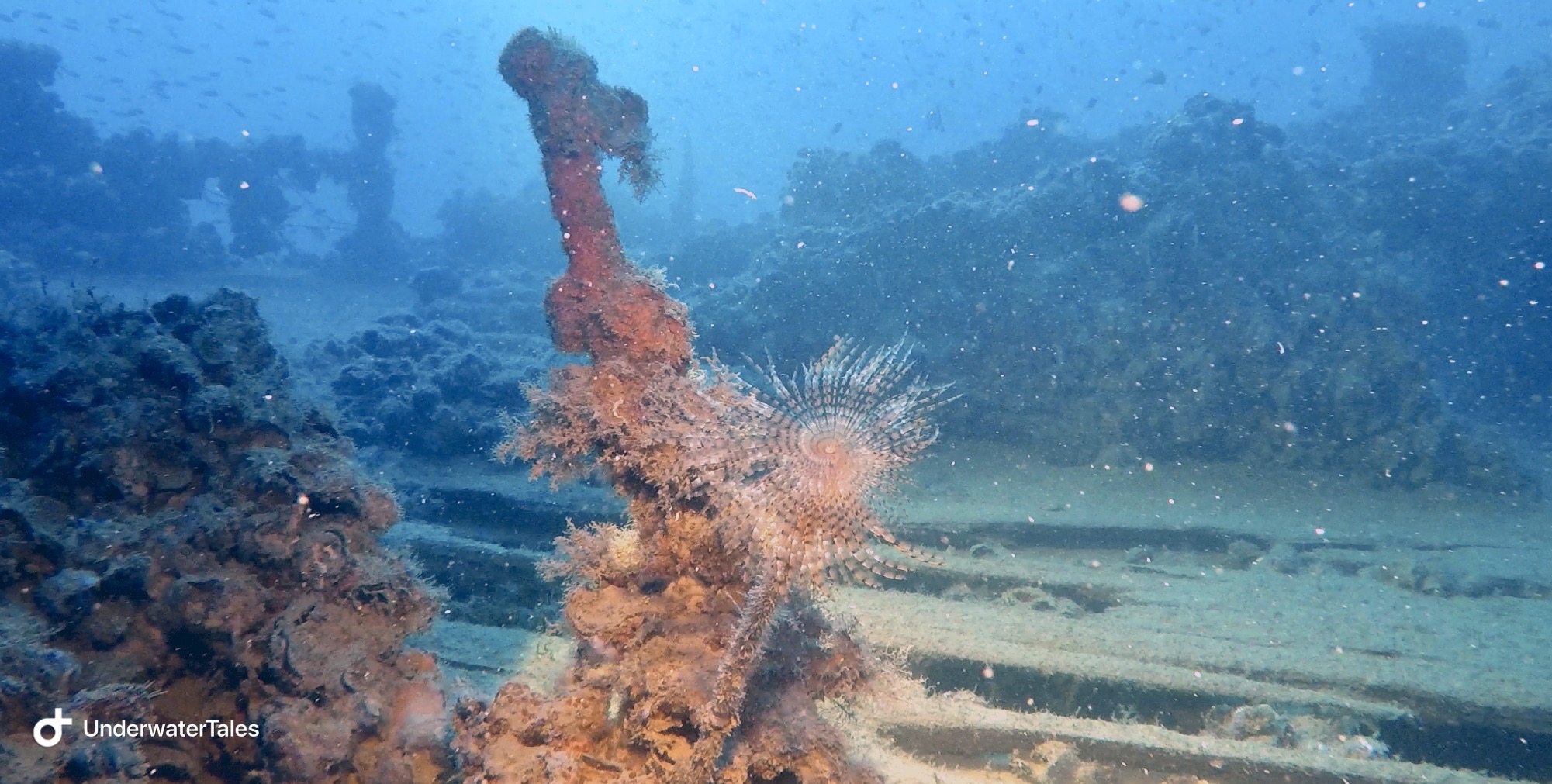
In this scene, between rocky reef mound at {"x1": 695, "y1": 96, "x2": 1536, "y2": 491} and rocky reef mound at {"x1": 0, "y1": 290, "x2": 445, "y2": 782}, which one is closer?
rocky reef mound at {"x1": 0, "y1": 290, "x2": 445, "y2": 782}

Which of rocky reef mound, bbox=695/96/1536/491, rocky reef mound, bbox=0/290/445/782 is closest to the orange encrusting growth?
rocky reef mound, bbox=0/290/445/782

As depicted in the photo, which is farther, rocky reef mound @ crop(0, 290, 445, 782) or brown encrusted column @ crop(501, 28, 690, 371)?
brown encrusted column @ crop(501, 28, 690, 371)

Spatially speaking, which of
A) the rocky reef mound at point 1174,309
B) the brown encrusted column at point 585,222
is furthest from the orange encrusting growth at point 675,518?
the rocky reef mound at point 1174,309

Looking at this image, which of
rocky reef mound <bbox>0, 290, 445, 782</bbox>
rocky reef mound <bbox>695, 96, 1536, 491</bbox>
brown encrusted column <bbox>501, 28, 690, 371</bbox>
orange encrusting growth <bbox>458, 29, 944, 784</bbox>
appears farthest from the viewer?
rocky reef mound <bbox>695, 96, 1536, 491</bbox>

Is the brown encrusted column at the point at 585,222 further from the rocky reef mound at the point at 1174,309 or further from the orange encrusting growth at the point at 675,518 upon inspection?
the rocky reef mound at the point at 1174,309

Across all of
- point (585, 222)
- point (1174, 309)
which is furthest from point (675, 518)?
point (1174, 309)

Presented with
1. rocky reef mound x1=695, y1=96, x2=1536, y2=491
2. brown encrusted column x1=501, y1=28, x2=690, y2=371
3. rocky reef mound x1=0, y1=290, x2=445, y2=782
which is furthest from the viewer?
rocky reef mound x1=695, y1=96, x2=1536, y2=491

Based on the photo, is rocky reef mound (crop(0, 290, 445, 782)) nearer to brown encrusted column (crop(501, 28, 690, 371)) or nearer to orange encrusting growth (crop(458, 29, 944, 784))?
orange encrusting growth (crop(458, 29, 944, 784))

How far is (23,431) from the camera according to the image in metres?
4.45

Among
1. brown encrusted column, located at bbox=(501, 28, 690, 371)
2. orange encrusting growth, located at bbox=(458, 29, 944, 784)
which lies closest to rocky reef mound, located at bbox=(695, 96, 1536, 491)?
brown encrusted column, located at bbox=(501, 28, 690, 371)

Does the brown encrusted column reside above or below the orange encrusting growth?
above

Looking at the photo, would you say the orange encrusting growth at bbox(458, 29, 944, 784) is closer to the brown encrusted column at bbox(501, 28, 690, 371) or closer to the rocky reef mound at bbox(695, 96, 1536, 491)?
the brown encrusted column at bbox(501, 28, 690, 371)

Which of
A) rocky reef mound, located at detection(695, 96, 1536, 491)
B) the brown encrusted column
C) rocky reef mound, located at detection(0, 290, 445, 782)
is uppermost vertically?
rocky reef mound, located at detection(695, 96, 1536, 491)

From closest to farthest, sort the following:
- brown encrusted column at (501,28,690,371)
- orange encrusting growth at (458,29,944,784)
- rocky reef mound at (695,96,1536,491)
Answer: orange encrusting growth at (458,29,944,784) → brown encrusted column at (501,28,690,371) → rocky reef mound at (695,96,1536,491)
